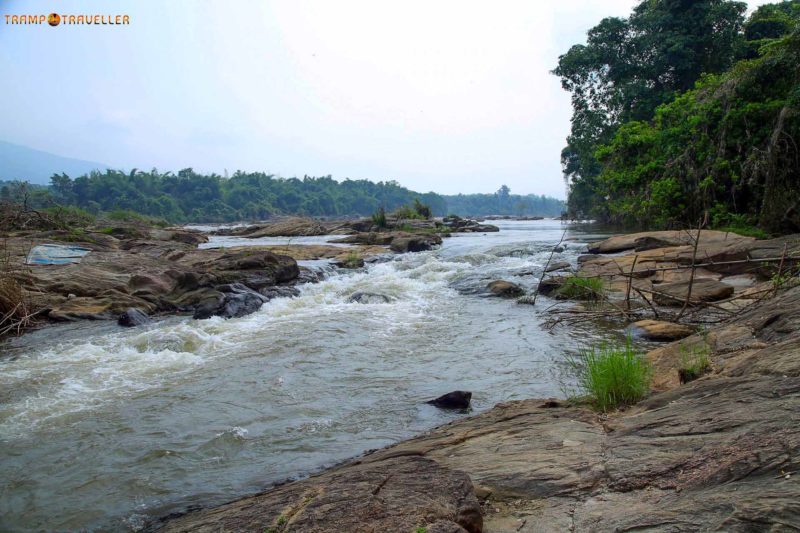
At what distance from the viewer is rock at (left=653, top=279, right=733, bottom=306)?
7.85 meters

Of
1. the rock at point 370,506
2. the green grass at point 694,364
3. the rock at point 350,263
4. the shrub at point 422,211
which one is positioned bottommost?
the rock at point 370,506

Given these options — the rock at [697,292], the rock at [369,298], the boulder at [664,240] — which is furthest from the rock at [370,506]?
the boulder at [664,240]

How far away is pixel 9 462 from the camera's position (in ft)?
13.1

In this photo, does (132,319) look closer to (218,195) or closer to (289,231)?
(289,231)

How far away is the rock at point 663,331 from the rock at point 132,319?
8162 mm

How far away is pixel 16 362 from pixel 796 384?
323 inches

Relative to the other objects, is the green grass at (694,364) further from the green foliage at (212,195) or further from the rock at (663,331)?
the green foliage at (212,195)

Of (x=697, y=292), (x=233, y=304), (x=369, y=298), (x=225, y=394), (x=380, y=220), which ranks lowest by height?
(x=225, y=394)

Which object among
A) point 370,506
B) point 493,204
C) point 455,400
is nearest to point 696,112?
point 455,400

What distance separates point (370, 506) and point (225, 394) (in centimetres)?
372

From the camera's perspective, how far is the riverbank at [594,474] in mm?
1973

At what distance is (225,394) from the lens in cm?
556

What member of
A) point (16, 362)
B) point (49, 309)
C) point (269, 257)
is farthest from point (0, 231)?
point (269, 257)

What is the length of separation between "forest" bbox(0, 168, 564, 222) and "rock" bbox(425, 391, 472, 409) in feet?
136
